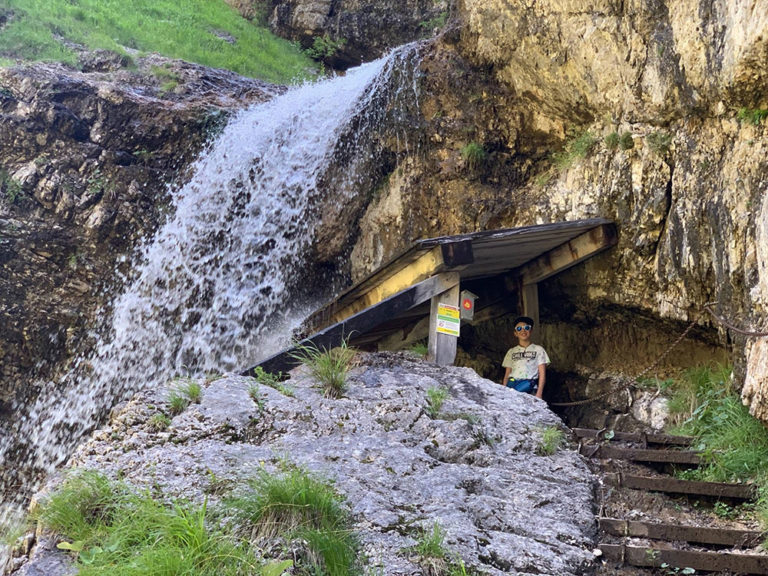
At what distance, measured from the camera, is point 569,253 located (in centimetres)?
828

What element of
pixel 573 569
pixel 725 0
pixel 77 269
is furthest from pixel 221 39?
pixel 573 569

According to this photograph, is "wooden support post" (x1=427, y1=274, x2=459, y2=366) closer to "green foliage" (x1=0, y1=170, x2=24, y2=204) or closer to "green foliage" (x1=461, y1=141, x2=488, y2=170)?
"green foliage" (x1=461, y1=141, x2=488, y2=170)

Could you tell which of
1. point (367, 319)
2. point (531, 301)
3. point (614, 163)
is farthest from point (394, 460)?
point (614, 163)

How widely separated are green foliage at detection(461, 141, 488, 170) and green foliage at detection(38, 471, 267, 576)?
7.33 meters

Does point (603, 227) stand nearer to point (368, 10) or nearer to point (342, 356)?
point (342, 356)

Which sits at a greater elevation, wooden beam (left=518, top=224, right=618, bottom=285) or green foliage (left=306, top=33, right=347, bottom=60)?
green foliage (left=306, top=33, right=347, bottom=60)

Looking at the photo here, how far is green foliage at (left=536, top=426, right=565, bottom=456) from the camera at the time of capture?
5.17 meters

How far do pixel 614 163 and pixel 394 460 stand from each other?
5.13 m

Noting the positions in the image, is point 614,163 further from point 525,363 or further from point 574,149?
point 525,363

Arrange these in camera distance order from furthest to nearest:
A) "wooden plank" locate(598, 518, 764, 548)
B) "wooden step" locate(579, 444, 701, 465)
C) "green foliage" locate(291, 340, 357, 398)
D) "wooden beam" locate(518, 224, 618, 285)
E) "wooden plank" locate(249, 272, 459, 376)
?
"wooden beam" locate(518, 224, 618, 285) → "wooden plank" locate(249, 272, 459, 376) → "wooden step" locate(579, 444, 701, 465) → "green foliage" locate(291, 340, 357, 398) → "wooden plank" locate(598, 518, 764, 548)

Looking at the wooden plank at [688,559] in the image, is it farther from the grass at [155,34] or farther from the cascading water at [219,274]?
the grass at [155,34]

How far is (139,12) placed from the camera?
59.3ft

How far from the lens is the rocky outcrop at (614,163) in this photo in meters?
6.22

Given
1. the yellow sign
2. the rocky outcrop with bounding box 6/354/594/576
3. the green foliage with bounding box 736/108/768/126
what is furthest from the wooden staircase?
the green foliage with bounding box 736/108/768/126
